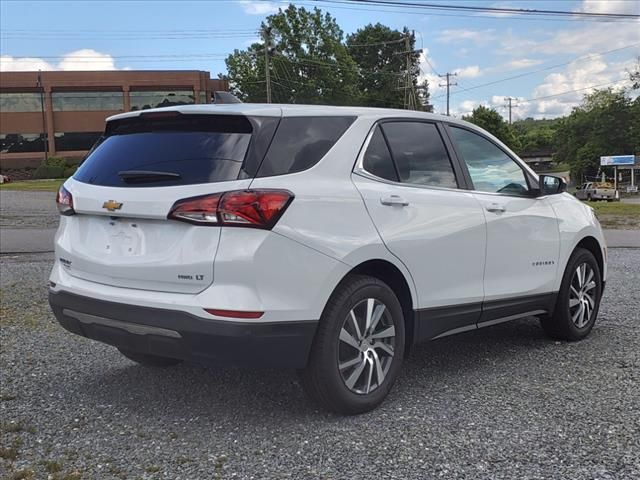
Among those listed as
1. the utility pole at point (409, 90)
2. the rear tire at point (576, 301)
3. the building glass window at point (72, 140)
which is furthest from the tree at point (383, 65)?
the rear tire at point (576, 301)

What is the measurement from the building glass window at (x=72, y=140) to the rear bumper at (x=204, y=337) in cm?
6710

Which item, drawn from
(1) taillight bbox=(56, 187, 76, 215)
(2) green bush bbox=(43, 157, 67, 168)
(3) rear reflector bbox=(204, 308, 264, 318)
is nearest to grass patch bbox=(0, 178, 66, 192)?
(2) green bush bbox=(43, 157, 67, 168)

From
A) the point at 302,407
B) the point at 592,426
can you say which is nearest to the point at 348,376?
the point at 302,407

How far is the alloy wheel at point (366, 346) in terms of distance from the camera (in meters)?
3.59

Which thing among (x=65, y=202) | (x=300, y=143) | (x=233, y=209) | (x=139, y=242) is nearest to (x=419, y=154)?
(x=300, y=143)

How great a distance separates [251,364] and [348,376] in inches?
25.2

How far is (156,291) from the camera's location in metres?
3.34

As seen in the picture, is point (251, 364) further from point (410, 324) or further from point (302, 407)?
point (410, 324)

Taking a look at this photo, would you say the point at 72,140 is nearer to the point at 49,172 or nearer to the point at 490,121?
the point at 49,172

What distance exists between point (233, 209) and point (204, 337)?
0.66 m

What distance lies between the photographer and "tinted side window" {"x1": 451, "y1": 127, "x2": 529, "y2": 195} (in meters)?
4.64

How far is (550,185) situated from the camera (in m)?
5.16

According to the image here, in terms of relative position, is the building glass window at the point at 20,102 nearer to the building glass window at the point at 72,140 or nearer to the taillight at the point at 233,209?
the building glass window at the point at 72,140

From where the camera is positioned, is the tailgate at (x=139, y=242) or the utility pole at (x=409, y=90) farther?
the utility pole at (x=409, y=90)
